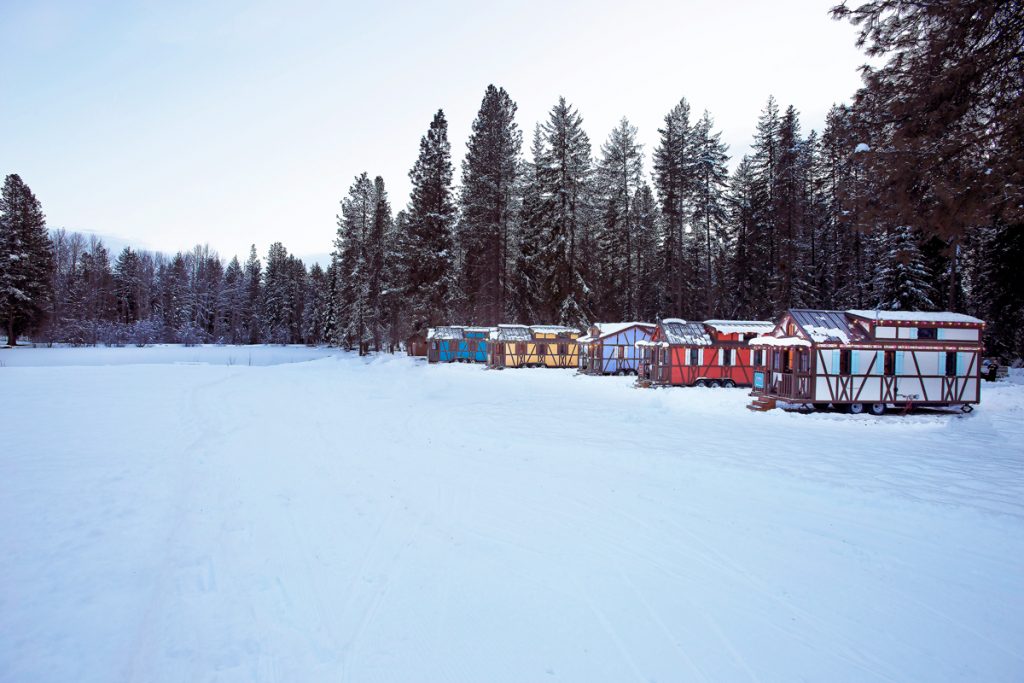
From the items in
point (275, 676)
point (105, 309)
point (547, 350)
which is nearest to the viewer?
point (275, 676)

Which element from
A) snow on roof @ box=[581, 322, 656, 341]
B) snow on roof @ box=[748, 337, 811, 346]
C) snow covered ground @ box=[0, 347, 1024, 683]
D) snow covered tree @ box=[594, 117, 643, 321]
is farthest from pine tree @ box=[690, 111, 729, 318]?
snow covered ground @ box=[0, 347, 1024, 683]

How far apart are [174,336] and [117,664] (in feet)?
254

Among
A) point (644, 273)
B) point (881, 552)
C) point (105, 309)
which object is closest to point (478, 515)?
point (881, 552)

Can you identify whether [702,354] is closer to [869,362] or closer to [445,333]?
[869,362]

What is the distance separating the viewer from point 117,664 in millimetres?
3318

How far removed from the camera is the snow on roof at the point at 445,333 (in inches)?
1577

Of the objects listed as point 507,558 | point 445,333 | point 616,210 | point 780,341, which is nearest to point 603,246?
point 616,210

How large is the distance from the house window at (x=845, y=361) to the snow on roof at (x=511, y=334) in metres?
22.4

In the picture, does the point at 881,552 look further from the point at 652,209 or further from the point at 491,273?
the point at 652,209

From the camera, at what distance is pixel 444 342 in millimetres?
40344

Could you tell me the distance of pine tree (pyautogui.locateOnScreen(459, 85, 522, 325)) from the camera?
40.5 m

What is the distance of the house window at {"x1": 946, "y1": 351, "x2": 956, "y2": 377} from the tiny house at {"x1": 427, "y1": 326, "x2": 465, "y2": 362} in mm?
29764

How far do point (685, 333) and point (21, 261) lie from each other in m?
51.5

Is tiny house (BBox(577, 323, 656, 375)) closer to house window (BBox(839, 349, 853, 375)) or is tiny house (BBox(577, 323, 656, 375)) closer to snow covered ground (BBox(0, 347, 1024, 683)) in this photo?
house window (BBox(839, 349, 853, 375))
